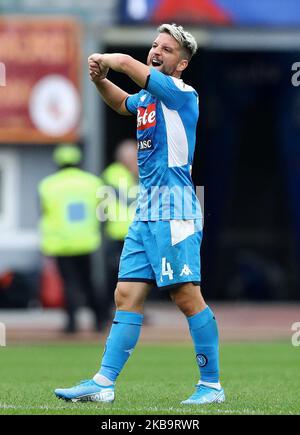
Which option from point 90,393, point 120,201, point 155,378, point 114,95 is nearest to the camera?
point 90,393

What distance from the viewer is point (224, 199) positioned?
19312 millimetres

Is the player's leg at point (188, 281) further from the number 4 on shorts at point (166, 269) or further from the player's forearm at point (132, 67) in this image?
the player's forearm at point (132, 67)

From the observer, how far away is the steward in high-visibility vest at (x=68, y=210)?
1435 centimetres

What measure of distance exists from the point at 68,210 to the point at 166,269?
7356 millimetres

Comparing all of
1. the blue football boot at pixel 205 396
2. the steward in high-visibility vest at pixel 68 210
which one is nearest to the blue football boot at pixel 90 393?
the blue football boot at pixel 205 396

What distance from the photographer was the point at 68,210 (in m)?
14.5

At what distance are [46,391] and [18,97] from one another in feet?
31.5

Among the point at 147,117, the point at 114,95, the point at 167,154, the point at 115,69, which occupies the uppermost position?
the point at 115,69

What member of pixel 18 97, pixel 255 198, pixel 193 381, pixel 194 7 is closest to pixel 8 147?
pixel 18 97

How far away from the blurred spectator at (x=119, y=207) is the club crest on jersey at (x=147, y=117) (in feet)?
24.1

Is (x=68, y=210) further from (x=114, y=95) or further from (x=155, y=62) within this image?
(x=155, y=62)

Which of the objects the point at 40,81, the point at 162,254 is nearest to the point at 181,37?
the point at 162,254

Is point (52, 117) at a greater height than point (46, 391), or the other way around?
point (52, 117)

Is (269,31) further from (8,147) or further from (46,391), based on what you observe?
(46,391)
